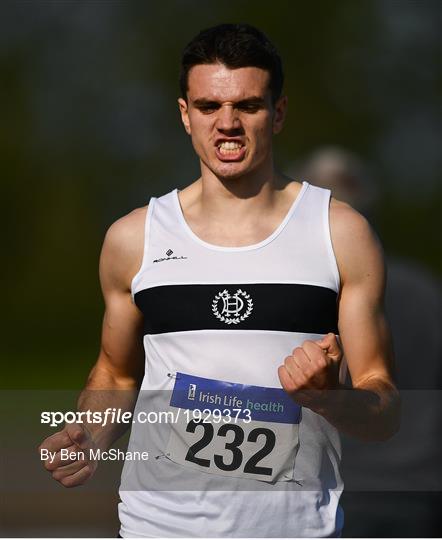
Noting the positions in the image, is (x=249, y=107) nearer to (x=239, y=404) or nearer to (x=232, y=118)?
(x=232, y=118)

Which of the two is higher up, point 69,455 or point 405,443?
point 405,443

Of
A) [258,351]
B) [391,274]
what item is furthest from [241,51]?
[391,274]

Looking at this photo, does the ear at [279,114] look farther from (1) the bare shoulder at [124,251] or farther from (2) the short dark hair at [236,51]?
(1) the bare shoulder at [124,251]

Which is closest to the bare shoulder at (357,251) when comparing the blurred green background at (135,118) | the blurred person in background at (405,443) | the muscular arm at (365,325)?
the muscular arm at (365,325)

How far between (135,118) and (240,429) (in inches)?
364

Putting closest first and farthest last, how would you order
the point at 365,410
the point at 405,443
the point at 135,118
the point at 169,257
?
the point at 365,410 < the point at 169,257 < the point at 405,443 < the point at 135,118

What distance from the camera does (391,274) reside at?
16.0ft

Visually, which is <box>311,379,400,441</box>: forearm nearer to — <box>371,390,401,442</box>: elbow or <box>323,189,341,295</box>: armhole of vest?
<box>371,390,401,442</box>: elbow

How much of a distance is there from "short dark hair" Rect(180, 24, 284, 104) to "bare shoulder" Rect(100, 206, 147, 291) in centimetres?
50

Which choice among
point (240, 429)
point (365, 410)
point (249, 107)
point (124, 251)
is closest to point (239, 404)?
point (240, 429)

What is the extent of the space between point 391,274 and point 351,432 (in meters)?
1.62

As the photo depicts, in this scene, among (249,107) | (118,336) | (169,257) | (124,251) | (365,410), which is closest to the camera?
(365,410)

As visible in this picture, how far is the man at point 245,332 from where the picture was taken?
3465 mm

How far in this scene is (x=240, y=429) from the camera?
349 cm
